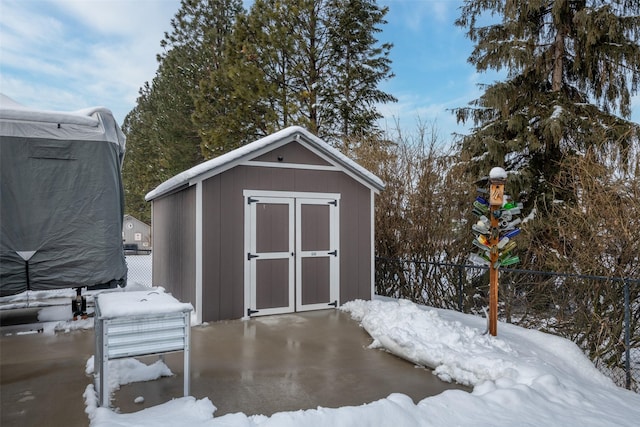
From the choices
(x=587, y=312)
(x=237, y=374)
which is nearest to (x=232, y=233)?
(x=237, y=374)

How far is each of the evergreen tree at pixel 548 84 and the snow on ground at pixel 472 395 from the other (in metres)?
4.18

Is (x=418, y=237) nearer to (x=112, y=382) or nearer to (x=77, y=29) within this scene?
(x=112, y=382)

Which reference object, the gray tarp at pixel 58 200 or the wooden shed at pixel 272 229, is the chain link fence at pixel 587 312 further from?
the gray tarp at pixel 58 200

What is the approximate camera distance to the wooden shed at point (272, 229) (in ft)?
18.4

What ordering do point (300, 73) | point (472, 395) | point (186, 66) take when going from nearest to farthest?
point (472, 395) < point (300, 73) < point (186, 66)

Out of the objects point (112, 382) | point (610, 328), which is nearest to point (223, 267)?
point (112, 382)

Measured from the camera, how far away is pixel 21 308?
6.45 m

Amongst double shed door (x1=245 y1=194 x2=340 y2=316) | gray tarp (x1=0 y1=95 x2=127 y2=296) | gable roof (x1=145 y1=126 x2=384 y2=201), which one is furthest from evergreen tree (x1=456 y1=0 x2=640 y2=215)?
gray tarp (x1=0 y1=95 x2=127 y2=296)

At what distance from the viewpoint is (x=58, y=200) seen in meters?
4.50

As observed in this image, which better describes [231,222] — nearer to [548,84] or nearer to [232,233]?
[232,233]

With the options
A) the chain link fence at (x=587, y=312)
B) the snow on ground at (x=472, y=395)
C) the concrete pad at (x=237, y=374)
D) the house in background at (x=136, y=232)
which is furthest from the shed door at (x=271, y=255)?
the house in background at (x=136, y=232)

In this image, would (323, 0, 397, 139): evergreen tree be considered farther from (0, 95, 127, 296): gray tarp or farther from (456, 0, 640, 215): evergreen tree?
(0, 95, 127, 296): gray tarp

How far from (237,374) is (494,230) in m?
3.19

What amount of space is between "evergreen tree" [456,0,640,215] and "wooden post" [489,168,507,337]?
11.7ft
